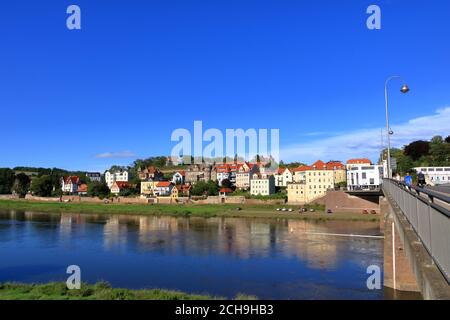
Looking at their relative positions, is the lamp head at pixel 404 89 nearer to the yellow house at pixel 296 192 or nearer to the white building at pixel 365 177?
the white building at pixel 365 177

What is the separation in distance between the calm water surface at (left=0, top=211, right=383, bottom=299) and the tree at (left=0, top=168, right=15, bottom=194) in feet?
312

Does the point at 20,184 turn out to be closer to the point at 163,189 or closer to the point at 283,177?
the point at 163,189

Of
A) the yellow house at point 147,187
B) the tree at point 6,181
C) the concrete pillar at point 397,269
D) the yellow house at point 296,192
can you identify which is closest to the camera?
the concrete pillar at point 397,269

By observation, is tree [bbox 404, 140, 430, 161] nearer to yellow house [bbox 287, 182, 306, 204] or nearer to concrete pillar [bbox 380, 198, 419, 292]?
yellow house [bbox 287, 182, 306, 204]

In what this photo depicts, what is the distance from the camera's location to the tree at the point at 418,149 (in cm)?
8489

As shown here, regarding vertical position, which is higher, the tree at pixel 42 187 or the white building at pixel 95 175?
the white building at pixel 95 175

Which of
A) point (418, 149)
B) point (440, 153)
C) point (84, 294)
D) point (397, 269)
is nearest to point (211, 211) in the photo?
point (440, 153)

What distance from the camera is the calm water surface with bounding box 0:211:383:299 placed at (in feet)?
74.2

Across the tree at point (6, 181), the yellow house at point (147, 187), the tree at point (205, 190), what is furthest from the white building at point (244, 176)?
the tree at point (6, 181)

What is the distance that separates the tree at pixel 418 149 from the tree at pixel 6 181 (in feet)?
401

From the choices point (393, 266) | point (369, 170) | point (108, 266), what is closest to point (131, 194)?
point (369, 170)

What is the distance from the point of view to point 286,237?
43.5 metres
